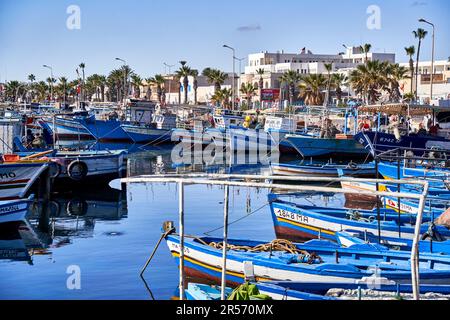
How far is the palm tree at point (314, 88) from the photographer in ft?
A: 291

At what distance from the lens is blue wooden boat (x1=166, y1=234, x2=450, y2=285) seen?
50.1 feet

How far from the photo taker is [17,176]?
93.8 feet

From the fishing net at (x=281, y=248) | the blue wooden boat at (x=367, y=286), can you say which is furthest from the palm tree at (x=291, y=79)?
the blue wooden boat at (x=367, y=286)

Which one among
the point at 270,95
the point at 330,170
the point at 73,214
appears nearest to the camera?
the point at 73,214

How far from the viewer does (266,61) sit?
416 ft

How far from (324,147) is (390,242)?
36625 millimetres

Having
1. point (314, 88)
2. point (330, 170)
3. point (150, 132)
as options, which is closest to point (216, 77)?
point (314, 88)

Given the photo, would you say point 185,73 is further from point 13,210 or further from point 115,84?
point 13,210

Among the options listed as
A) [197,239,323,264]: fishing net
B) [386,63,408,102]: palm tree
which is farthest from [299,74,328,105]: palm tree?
[197,239,323,264]: fishing net

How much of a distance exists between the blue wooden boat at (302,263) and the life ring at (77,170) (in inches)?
709

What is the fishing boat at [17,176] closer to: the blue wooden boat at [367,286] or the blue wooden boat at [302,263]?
the blue wooden boat at [302,263]
